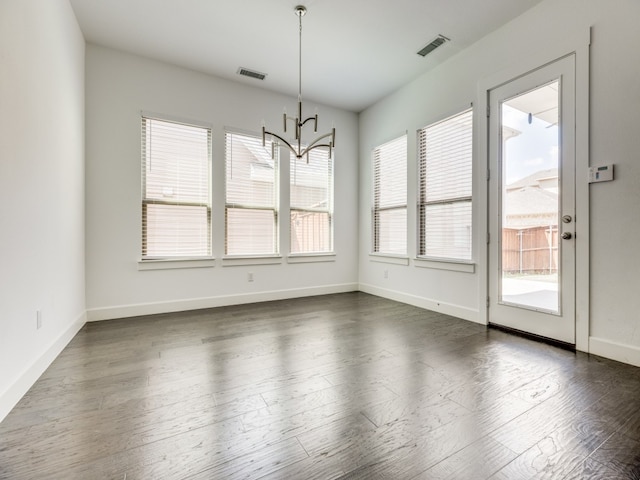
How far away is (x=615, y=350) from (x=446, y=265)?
1661 millimetres

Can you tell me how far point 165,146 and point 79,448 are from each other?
338 cm

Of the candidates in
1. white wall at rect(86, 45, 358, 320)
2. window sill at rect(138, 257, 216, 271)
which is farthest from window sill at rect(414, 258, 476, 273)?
window sill at rect(138, 257, 216, 271)

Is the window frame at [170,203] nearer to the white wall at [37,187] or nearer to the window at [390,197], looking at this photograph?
the white wall at [37,187]

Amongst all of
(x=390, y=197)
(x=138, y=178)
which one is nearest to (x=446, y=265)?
(x=390, y=197)

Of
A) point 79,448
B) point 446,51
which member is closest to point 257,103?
point 446,51

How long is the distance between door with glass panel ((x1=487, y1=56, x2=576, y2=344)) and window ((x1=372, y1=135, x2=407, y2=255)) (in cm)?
135

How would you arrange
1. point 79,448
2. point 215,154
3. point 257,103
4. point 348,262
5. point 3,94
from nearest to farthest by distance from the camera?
point 79,448 < point 3,94 < point 215,154 < point 257,103 < point 348,262

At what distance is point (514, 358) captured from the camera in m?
2.45

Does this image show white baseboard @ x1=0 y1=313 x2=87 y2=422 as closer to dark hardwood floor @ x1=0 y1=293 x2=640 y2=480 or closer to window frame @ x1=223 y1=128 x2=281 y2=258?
dark hardwood floor @ x1=0 y1=293 x2=640 y2=480

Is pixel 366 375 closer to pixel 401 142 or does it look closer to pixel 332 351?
pixel 332 351

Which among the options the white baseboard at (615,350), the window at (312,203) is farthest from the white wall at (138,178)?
the white baseboard at (615,350)

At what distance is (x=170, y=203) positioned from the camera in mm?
3883

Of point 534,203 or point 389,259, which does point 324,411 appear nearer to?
point 534,203

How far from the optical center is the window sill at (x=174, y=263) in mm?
3732
